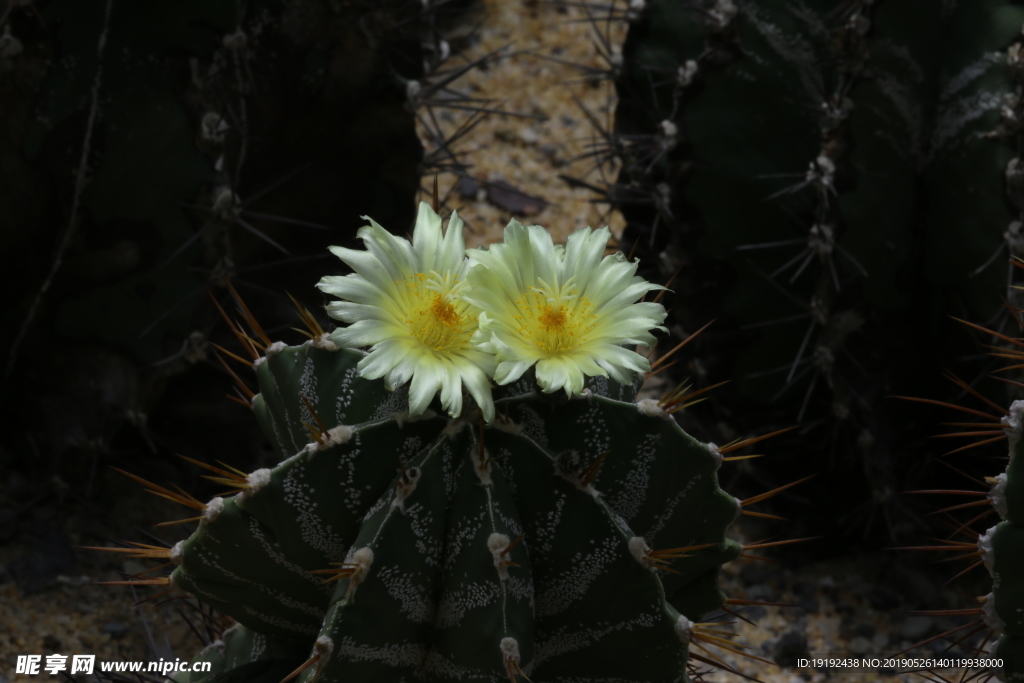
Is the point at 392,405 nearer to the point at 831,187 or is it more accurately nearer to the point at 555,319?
the point at 555,319

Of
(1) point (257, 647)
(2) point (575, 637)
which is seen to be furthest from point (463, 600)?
(1) point (257, 647)

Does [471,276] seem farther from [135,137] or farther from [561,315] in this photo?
[135,137]

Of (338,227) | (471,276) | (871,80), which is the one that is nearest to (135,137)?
(338,227)

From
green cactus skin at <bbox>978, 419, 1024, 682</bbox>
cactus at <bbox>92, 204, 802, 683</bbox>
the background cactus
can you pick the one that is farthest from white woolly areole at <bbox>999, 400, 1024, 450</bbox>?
the background cactus

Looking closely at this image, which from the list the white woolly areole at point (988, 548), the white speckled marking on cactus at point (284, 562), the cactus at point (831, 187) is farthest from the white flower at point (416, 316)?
the cactus at point (831, 187)

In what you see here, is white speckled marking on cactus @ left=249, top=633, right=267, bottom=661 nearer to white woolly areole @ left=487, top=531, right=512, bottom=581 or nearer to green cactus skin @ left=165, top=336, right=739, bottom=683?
green cactus skin @ left=165, top=336, right=739, bottom=683
